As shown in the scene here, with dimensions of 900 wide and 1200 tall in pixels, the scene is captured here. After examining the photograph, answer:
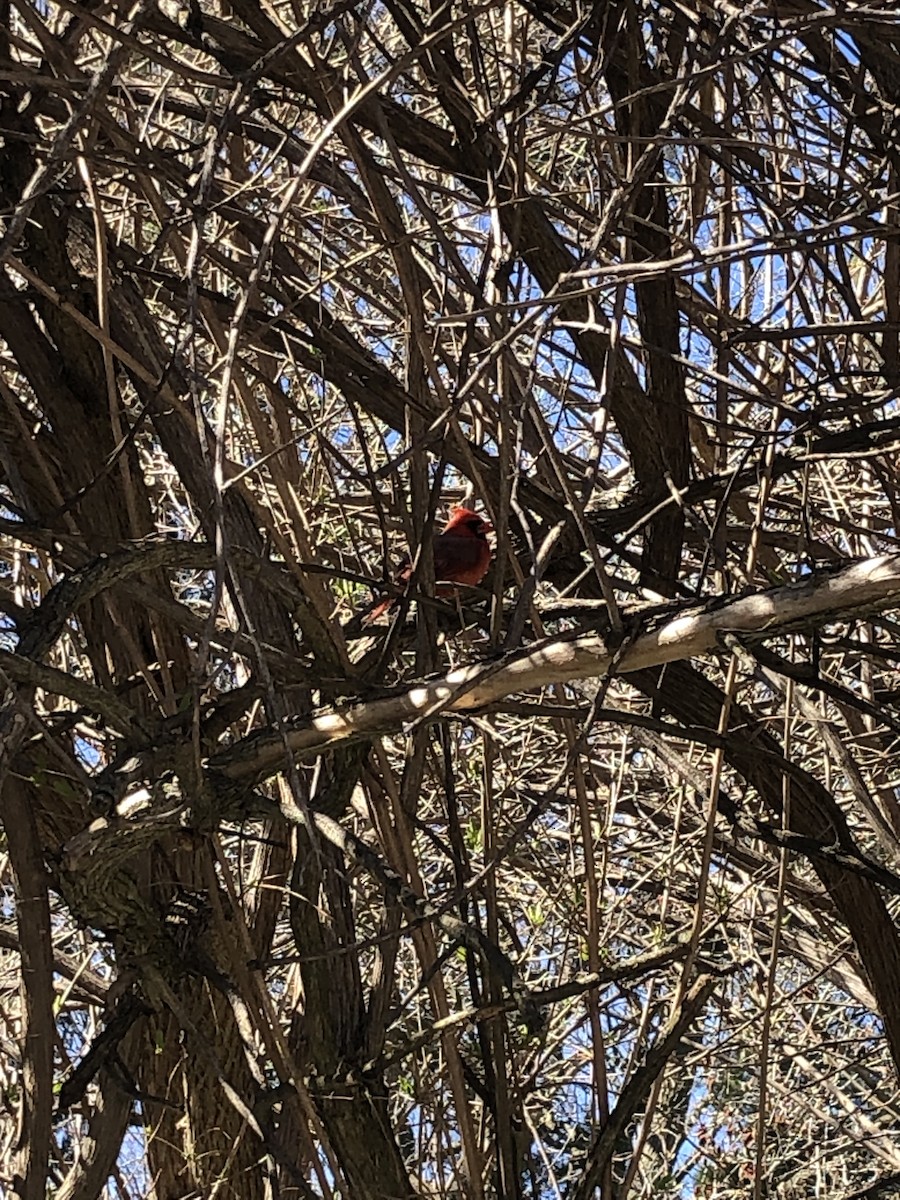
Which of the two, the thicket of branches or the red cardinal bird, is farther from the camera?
the red cardinal bird

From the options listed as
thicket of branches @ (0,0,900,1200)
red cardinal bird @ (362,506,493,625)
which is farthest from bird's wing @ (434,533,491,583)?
thicket of branches @ (0,0,900,1200)

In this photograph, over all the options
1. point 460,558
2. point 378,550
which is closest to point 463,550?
point 460,558

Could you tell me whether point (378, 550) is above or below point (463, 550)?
below

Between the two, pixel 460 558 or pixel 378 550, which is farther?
pixel 460 558

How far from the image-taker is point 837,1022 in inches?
182

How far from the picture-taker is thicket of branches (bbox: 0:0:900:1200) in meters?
1.74

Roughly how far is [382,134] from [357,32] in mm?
403

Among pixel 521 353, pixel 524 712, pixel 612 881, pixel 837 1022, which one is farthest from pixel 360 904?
pixel 837 1022

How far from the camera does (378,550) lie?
3.15m

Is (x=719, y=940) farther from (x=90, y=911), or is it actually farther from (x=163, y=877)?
(x=90, y=911)

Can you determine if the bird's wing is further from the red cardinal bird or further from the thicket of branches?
the thicket of branches

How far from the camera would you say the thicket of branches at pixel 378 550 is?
174 centimetres

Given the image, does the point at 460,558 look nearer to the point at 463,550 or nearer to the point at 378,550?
the point at 463,550

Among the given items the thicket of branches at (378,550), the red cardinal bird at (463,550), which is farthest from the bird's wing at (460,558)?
the thicket of branches at (378,550)
